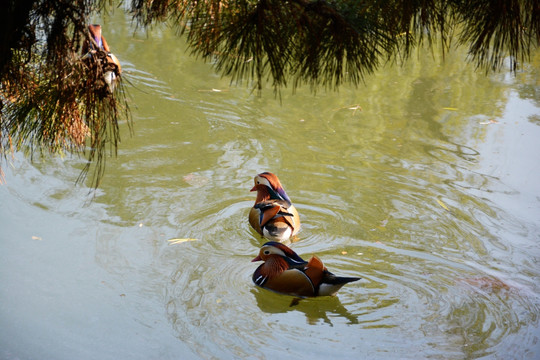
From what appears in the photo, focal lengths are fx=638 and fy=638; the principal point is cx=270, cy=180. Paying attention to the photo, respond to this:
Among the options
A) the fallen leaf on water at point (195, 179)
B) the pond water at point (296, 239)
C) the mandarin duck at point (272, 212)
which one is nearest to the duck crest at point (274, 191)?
the mandarin duck at point (272, 212)

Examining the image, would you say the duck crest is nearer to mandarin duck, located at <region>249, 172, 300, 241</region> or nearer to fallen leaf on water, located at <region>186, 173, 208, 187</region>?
mandarin duck, located at <region>249, 172, 300, 241</region>

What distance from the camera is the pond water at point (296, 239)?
3.84 m

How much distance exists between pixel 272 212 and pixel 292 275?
661mm

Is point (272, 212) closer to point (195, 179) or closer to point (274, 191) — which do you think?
point (274, 191)

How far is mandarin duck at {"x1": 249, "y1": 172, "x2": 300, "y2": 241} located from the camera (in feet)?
15.6

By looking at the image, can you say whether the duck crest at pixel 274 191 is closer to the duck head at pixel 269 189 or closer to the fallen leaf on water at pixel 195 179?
the duck head at pixel 269 189

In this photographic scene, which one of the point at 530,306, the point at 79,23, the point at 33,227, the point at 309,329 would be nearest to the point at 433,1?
the point at 79,23

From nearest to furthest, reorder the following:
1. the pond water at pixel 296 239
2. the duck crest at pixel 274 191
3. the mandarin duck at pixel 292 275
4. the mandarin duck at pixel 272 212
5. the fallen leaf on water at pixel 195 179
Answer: the pond water at pixel 296 239
the mandarin duck at pixel 292 275
the mandarin duck at pixel 272 212
the duck crest at pixel 274 191
the fallen leaf on water at pixel 195 179

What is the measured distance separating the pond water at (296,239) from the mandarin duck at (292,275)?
100 millimetres

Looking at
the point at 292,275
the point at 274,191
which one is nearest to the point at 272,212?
the point at 274,191

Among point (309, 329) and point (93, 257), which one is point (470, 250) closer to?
point (309, 329)

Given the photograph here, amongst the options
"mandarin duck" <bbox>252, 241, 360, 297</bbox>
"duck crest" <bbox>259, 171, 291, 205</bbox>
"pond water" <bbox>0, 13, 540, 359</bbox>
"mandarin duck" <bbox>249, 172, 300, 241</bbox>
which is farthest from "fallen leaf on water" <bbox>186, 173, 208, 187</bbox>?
"mandarin duck" <bbox>252, 241, 360, 297</bbox>

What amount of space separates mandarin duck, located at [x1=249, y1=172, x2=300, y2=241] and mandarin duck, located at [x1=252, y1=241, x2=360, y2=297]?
1.25ft

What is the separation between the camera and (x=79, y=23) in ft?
7.82
